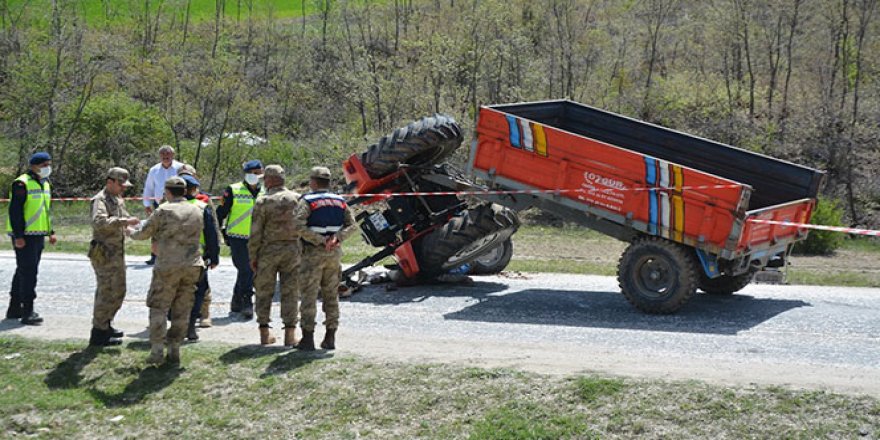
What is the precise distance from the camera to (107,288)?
952 cm

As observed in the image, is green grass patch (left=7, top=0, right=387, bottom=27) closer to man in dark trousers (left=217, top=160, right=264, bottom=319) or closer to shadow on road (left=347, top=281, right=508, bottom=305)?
shadow on road (left=347, top=281, right=508, bottom=305)

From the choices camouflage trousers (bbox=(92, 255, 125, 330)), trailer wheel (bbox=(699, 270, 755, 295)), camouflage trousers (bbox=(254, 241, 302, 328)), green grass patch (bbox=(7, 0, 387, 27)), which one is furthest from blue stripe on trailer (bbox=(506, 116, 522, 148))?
green grass patch (bbox=(7, 0, 387, 27))

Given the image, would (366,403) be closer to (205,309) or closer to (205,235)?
(205,235)

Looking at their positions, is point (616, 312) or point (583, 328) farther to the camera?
point (616, 312)

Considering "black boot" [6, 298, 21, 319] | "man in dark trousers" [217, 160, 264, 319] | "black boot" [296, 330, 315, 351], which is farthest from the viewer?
"man in dark trousers" [217, 160, 264, 319]

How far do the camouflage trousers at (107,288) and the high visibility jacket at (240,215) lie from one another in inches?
73.3

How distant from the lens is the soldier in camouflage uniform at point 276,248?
9.27m

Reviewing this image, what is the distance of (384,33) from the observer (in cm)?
3403

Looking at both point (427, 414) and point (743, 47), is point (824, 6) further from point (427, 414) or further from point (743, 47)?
point (427, 414)

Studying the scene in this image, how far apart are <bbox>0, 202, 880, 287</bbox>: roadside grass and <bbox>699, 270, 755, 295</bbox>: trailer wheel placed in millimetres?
2525

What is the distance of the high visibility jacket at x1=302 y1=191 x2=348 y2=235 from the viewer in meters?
8.97

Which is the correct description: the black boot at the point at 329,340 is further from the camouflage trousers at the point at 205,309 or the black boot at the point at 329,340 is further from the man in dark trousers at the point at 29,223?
the man in dark trousers at the point at 29,223

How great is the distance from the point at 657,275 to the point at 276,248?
15.2 ft

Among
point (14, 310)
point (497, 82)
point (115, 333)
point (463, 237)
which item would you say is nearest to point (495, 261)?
point (463, 237)
